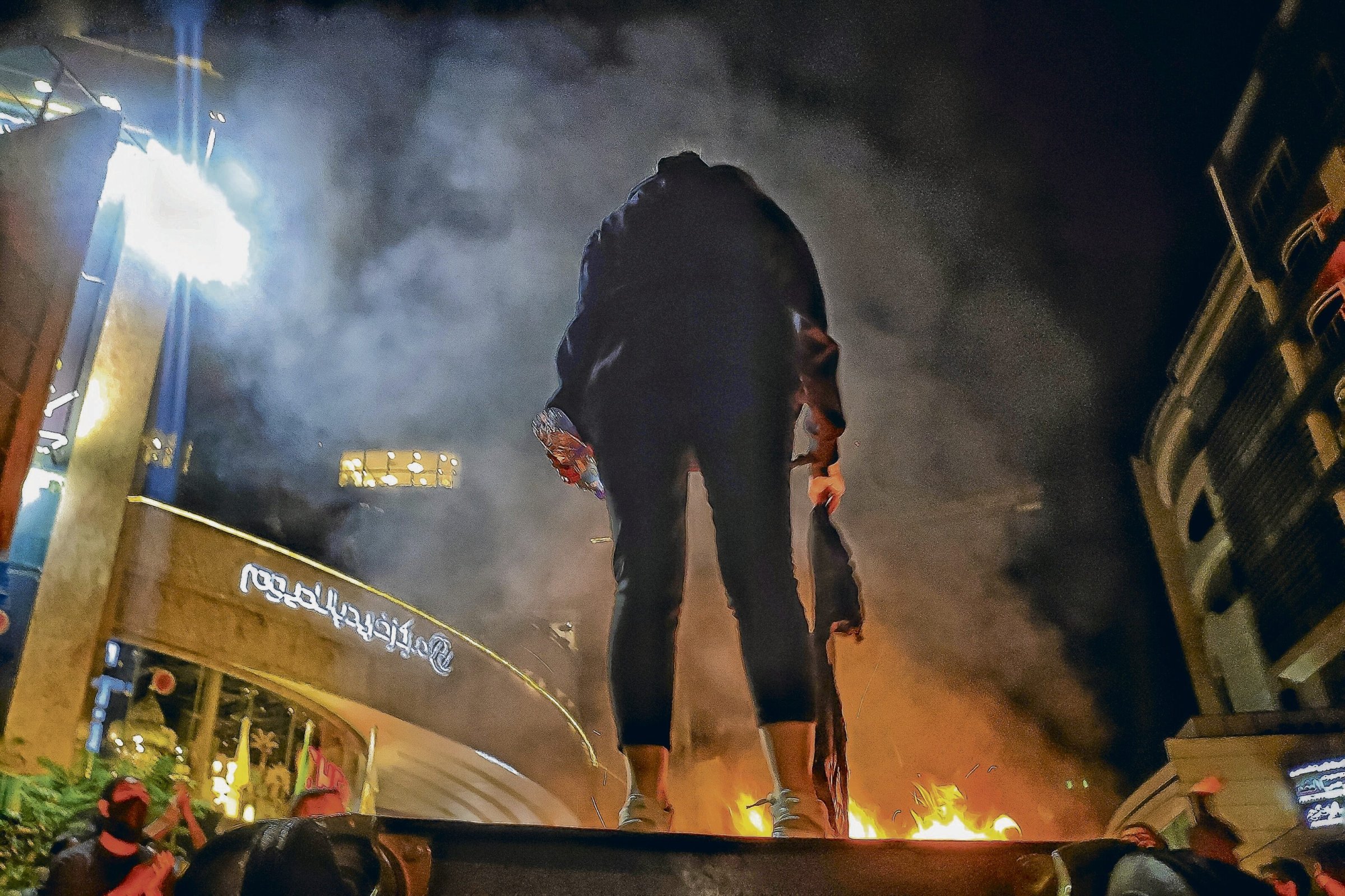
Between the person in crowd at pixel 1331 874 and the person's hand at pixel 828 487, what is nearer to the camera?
the person in crowd at pixel 1331 874

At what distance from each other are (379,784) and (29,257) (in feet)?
33.8

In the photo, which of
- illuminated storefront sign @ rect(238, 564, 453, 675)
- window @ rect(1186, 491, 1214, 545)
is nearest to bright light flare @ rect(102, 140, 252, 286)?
illuminated storefront sign @ rect(238, 564, 453, 675)

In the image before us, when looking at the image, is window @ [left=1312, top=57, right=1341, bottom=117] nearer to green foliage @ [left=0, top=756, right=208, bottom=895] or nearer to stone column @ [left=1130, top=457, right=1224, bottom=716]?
stone column @ [left=1130, top=457, right=1224, bottom=716]

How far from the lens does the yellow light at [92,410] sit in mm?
9117

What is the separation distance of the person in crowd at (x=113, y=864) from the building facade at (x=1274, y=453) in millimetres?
16762

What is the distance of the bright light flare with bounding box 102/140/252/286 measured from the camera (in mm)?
10094

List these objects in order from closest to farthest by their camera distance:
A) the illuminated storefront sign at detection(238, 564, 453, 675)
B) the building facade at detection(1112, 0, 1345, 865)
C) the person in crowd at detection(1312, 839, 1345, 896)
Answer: the person in crowd at detection(1312, 839, 1345, 896), the illuminated storefront sign at detection(238, 564, 453, 675), the building facade at detection(1112, 0, 1345, 865)

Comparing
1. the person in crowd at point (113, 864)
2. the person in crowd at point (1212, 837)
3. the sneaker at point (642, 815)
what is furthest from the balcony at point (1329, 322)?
the person in crowd at point (113, 864)

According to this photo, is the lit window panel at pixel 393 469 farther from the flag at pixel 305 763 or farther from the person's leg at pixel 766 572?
the person's leg at pixel 766 572

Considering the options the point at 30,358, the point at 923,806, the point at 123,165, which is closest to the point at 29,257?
the point at 30,358

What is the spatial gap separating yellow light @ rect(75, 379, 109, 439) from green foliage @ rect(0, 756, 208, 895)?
13.1 feet

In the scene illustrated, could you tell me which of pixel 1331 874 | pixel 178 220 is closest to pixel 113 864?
pixel 1331 874

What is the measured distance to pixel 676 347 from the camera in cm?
232

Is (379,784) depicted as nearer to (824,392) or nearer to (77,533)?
(77,533)
